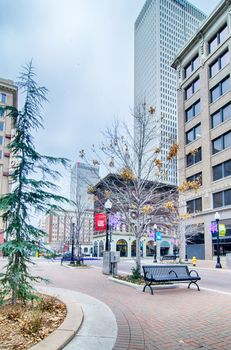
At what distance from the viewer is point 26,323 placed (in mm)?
5871

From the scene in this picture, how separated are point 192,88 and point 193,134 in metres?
6.81

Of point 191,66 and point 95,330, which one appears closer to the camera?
point 95,330

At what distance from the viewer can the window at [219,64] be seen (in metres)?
38.6

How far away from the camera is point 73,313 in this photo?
23.3 feet

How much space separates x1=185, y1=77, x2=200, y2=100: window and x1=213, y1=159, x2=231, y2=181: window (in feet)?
40.5

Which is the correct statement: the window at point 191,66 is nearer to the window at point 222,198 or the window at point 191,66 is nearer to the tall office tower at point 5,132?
the window at point 222,198

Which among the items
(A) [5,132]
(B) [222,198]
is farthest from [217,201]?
(A) [5,132]

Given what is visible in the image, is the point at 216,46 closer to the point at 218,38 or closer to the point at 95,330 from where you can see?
the point at 218,38

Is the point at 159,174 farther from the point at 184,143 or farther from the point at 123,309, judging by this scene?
the point at 184,143

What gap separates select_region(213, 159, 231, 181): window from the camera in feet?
120

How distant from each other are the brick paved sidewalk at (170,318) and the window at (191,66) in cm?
3979

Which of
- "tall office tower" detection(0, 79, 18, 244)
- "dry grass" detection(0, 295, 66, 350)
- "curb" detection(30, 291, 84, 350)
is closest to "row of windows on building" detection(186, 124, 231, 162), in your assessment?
"dry grass" detection(0, 295, 66, 350)

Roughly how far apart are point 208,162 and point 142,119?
86.0 feet

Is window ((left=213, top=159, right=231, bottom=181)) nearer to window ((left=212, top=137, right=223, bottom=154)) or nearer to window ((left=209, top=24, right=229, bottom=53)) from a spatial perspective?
window ((left=212, top=137, right=223, bottom=154))
